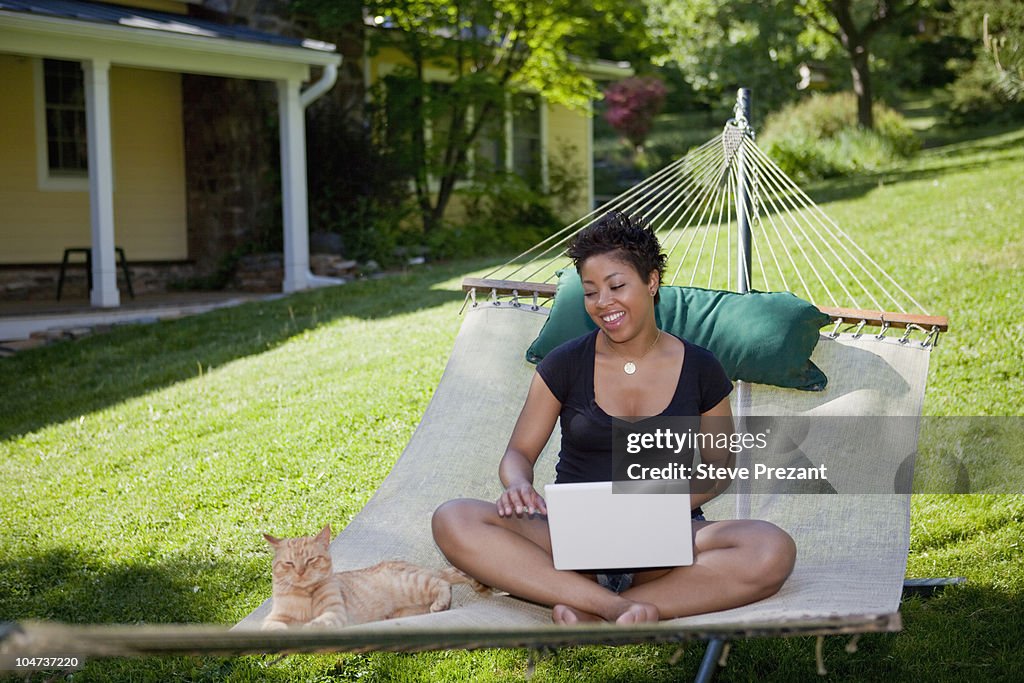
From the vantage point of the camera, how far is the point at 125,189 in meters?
9.38

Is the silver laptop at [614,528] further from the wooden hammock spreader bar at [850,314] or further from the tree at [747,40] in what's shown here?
the tree at [747,40]

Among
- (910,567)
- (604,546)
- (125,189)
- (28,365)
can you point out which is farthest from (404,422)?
(125,189)

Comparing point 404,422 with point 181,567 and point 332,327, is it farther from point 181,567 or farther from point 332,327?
point 332,327

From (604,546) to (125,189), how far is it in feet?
27.6

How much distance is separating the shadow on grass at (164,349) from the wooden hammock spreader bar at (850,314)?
2940mm

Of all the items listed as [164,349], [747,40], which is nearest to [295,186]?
[164,349]

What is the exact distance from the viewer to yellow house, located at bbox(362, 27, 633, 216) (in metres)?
10.8

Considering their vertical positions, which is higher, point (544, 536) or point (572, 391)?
point (572, 391)

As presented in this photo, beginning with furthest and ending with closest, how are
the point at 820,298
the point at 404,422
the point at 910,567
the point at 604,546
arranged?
the point at 820,298 → the point at 404,422 → the point at 910,567 → the point at 604,546

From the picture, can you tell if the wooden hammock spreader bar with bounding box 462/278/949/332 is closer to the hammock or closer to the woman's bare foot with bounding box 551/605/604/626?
the hammock

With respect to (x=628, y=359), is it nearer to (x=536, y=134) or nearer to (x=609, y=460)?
(x=609, y=460)

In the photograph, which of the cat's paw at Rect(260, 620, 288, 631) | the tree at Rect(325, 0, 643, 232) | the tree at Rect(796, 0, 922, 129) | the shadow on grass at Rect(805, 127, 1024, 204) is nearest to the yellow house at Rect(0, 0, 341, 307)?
the tree at Rect(325, 0, 643, 232)

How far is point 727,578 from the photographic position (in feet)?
6.75

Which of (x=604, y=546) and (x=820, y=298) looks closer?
(x=604, y=546)
